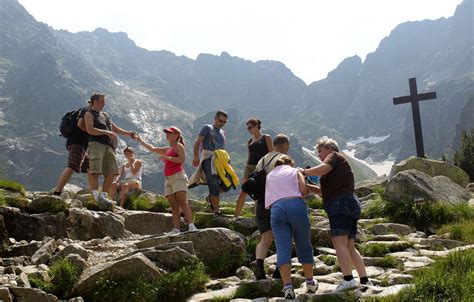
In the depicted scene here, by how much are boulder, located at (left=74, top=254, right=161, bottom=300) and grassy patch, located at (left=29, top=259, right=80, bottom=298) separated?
4.5 inches

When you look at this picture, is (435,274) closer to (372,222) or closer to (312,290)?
(312,290)

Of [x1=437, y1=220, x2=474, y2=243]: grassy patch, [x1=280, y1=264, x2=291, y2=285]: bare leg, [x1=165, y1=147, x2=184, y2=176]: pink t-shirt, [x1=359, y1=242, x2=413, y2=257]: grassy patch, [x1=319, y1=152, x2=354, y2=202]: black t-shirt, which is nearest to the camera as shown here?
[x1=280, y1=264, x2=291, y2=285]: bare leg

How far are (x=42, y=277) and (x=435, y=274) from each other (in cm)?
578

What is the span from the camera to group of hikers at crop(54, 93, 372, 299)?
25.4ft

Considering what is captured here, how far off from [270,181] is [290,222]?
0.78 m

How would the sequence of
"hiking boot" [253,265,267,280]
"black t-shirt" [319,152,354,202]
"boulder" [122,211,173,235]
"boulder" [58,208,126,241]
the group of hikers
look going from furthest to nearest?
1. "boulder" [122,211,173,235]
2. "boulder" [58,208,126,241]
3. "hiking boot" [253,265,267,280]
4. "black t-shirt" [319,152,354,202]
5. the group of hikers

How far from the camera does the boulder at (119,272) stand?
7.82 m

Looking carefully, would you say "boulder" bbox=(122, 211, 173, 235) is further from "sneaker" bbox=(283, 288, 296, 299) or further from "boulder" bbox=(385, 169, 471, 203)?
"boulder" bbox=(385, 169, 471, 203)

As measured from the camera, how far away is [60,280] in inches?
309

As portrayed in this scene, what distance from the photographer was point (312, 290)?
296 inches

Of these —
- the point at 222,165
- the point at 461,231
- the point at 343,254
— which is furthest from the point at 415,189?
the point at 343,254

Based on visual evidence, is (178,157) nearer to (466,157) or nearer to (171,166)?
(171,166)

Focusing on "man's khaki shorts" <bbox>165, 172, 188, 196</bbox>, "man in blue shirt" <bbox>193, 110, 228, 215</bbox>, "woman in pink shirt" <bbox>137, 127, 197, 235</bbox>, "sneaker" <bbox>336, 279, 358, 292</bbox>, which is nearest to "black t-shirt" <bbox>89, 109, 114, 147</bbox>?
"woman in pink shirt" <bbox>137, 127, 197, 235</bbox>

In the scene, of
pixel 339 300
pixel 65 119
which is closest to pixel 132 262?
pixel 339 300
